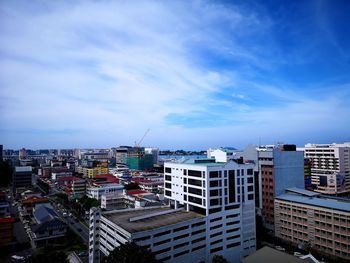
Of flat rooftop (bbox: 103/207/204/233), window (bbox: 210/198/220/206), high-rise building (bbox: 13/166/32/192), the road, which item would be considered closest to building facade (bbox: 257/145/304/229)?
window (bbox: 210/198/220/206)

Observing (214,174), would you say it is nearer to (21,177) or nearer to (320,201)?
(320,201)

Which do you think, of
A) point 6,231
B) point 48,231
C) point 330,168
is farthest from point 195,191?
point 330,168

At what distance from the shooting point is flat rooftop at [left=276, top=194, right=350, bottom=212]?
43.2 metres

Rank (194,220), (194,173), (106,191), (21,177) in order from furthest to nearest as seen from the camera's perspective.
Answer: (21,177) → (106,191) → (194,173) → (194,220)

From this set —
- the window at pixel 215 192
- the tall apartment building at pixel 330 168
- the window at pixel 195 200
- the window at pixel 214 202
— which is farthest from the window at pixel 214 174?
the tall apartment building at pixel 330 168

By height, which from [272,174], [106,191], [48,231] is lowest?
[48,231]

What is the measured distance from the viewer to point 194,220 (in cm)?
3831

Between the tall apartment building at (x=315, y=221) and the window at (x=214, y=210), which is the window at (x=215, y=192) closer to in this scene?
the window at (x=214, y=210)

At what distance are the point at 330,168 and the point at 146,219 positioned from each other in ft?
268

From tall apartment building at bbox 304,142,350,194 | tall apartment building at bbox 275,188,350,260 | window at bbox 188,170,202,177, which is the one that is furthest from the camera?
tall apartment building at bbox 304,142,350,194

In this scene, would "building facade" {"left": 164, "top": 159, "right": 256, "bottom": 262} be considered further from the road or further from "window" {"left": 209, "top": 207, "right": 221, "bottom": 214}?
the road

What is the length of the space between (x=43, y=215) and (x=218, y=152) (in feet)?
132

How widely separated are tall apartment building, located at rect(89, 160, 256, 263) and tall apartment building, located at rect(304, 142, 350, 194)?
2213 inches

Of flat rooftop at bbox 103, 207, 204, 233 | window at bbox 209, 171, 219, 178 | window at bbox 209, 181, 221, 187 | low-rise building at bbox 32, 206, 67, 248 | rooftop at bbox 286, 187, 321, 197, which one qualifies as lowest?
low-rise building at bbox 32, 206, 67, 248
